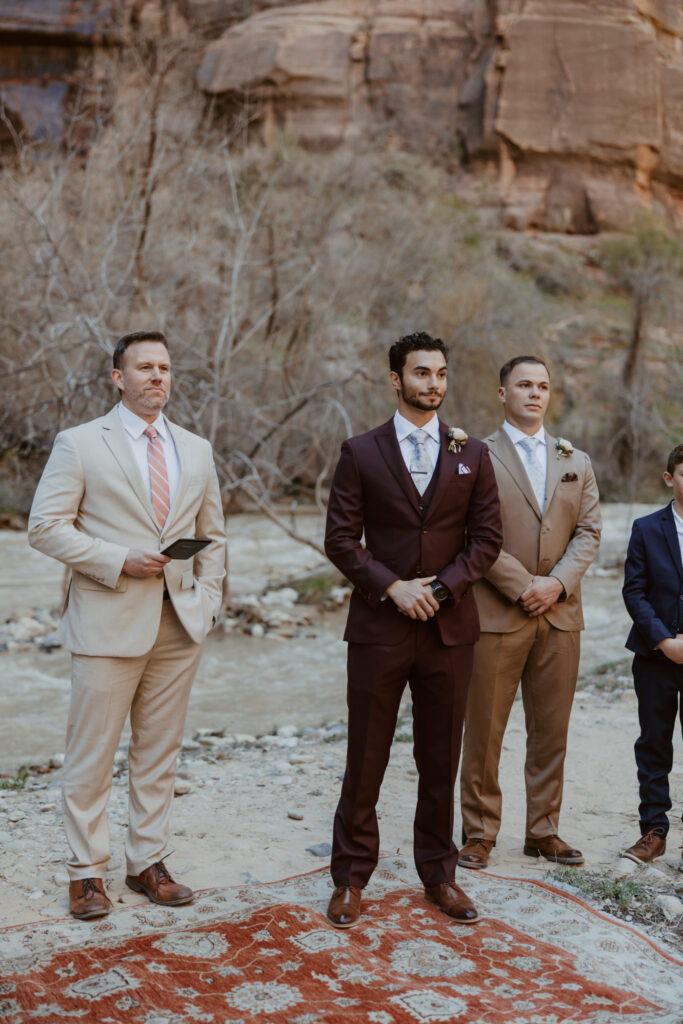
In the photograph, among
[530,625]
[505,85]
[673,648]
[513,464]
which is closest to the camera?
[673,648]

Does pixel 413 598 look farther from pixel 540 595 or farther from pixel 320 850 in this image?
pixel 320 850

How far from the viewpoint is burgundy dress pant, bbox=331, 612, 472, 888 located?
3.86m

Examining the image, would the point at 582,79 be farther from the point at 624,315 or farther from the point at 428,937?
the point at 428,937

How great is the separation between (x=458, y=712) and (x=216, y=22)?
36.6 m

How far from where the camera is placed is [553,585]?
4.41 m

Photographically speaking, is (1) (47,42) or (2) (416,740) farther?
(1) (47,42)

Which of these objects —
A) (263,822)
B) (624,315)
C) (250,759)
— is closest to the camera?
(263,822)

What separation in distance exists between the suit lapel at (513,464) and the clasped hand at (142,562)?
161 centimetres

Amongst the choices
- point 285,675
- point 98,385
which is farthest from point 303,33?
point 285,675

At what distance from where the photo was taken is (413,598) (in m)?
3.72

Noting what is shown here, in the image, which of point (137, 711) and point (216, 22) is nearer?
point (137, 711)

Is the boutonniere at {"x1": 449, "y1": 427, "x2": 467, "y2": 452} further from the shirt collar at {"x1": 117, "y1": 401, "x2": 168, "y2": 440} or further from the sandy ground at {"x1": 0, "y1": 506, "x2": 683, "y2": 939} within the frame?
the sandy ground at {"x1": 0, "y1": 506, "x2": 683, "y2": 939}

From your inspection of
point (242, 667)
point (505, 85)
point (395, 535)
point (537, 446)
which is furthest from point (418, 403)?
point (505, 85)

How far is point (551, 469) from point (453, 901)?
1.87 metres
